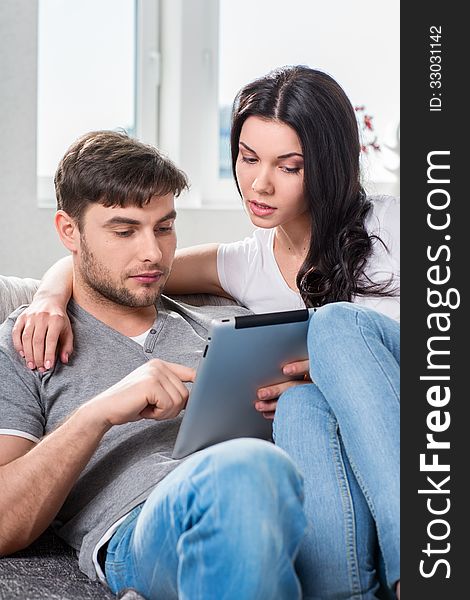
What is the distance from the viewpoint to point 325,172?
77.1 inches

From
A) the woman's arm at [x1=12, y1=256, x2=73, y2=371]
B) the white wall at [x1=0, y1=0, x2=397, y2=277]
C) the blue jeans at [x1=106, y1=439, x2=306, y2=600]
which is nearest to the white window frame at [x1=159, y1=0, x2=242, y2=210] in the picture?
the white wall at [x1=0, y1=0, x2=397, y2=277]

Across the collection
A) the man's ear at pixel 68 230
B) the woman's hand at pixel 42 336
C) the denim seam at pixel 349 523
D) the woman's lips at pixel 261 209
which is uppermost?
the woman's lips at pixel 261 209

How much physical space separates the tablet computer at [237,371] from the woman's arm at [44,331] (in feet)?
→ 0.92

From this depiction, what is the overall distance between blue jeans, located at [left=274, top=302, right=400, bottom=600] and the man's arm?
7.1 inches

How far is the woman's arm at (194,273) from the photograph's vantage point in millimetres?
2008

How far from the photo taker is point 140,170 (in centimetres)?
166

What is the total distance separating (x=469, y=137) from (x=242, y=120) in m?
0.80

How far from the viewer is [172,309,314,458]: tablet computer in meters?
1.33

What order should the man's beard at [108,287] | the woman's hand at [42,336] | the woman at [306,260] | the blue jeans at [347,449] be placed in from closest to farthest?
the blue jeans at [347,449]
the woman at [306,260]
the woman's hand at [42,336]
the man's beard at [108,287]

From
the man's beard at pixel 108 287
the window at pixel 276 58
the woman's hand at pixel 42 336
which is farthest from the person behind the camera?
the window at pixel 276 58

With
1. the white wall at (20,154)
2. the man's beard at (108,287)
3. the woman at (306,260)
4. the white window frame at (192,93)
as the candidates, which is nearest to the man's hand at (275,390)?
the woman at (306,260)

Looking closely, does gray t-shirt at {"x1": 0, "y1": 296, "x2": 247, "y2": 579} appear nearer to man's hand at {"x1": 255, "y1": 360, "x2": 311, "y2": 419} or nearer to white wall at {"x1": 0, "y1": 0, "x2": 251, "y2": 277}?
man's hand at {"x1": 255, "y1": 360, "x2": 311, "y2": 419}

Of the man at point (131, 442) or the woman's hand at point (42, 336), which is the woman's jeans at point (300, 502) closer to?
the man at point (131, 442)

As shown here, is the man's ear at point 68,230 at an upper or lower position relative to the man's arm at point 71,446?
upper
